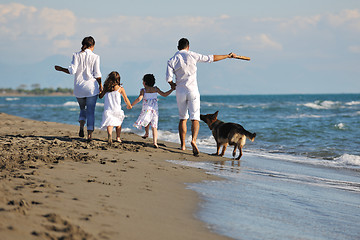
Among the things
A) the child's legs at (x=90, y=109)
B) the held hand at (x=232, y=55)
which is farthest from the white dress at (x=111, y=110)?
the held hand at (x=232, y=55)

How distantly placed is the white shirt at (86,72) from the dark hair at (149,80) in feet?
2.97

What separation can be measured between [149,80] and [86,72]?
48.3 inches

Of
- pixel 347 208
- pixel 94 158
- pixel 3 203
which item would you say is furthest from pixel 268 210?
pixel 94 158

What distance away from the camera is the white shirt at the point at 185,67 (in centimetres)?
685

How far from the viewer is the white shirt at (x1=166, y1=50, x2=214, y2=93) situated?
6852 millimetres

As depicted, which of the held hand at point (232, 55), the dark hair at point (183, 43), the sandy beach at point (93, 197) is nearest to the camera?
the sandy beach at point (93, 197)

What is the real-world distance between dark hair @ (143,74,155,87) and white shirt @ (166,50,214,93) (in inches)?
23.7

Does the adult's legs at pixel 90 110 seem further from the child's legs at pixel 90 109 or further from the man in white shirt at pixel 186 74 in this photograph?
the man in white shirt at pixel 186 74

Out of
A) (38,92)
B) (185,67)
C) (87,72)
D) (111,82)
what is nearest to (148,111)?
(111,82)

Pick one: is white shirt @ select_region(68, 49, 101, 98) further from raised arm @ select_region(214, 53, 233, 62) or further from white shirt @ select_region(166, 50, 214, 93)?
raised arm @ select_region(214, 53, 233, 62)

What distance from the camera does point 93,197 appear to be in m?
3.34

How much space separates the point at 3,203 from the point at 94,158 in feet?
8.63

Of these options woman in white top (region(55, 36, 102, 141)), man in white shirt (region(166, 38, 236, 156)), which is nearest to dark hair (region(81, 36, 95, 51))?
woman in white top (region(55, 36, 102, 141))

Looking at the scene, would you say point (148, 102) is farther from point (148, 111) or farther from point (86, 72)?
point (86, 72)
